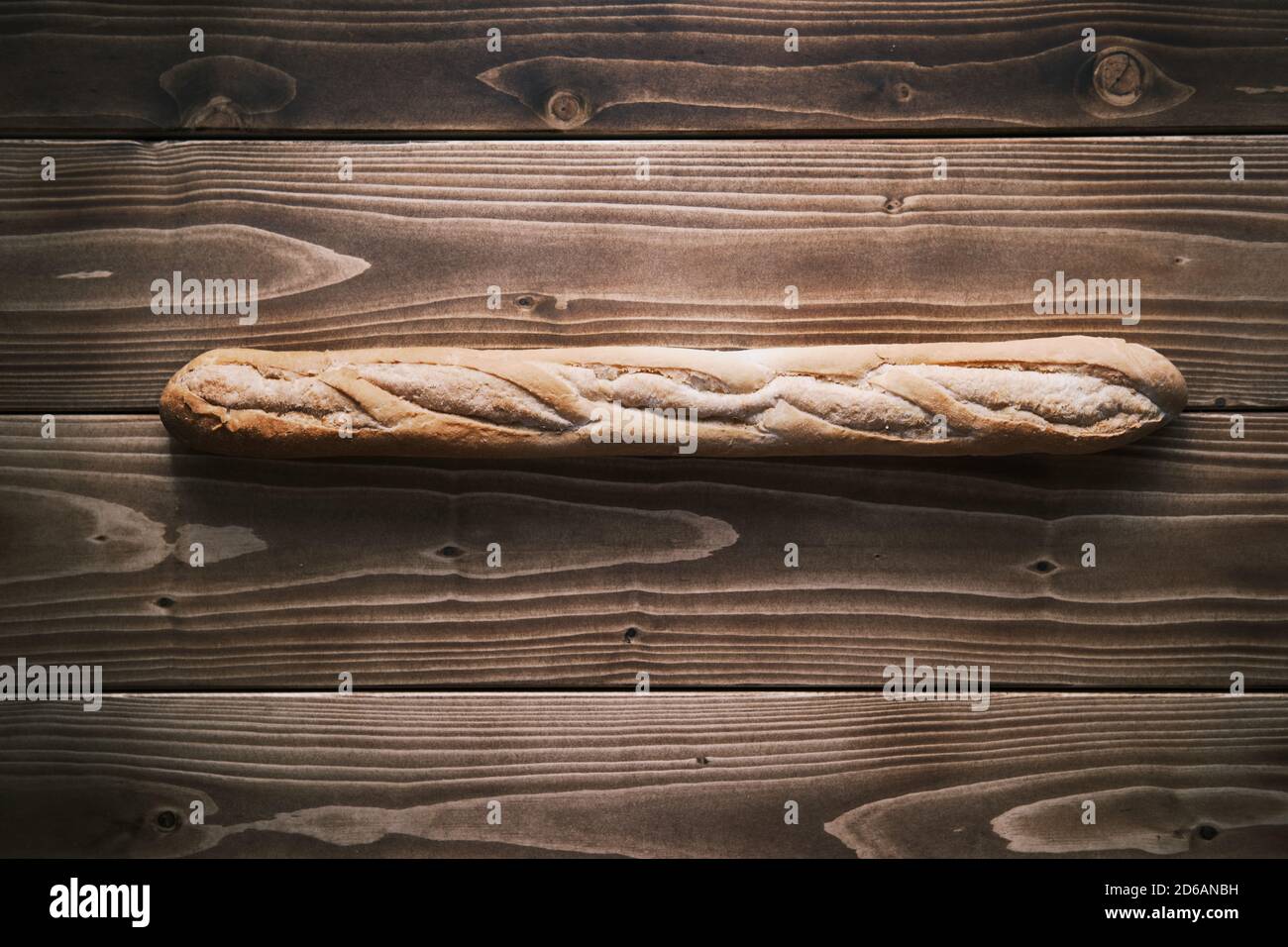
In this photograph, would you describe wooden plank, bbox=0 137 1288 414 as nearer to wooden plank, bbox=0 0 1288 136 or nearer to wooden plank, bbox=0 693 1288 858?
wooden plank, bbox=0 0 1288 136

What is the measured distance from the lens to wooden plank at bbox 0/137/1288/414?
4.71ft

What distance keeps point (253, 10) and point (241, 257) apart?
450mm

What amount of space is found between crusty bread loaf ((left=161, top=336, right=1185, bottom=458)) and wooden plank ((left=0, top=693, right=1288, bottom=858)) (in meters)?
0.49

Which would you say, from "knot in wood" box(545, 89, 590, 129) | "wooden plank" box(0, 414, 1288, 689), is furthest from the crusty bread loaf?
"knot in wood" box(545, 89, 590, 129)

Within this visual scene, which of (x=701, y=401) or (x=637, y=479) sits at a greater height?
(x=701, y=401)

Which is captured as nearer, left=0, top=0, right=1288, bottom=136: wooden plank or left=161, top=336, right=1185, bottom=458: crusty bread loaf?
left=161, top=336, right=1185, bottom=458: crusty bread loaf

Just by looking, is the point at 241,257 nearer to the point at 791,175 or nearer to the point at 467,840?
the point at 791,175

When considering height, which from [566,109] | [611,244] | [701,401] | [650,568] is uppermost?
[566,109]

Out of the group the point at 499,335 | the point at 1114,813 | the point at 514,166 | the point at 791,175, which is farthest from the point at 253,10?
the point at 1114,813

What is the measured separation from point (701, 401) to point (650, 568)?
32 cm

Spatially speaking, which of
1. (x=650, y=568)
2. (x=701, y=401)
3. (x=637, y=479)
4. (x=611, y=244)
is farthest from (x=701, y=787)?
(x=611, y=244)

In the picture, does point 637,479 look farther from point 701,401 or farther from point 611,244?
point 611,244

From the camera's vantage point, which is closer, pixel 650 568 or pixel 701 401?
pixel 701 401

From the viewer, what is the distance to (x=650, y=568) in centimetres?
143
